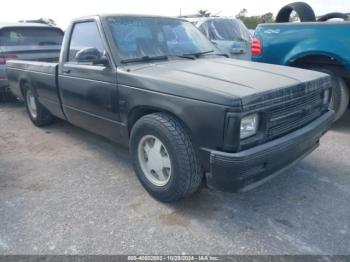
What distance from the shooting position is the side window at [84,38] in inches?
136

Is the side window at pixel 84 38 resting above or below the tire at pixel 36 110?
above

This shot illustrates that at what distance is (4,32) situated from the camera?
249 inches

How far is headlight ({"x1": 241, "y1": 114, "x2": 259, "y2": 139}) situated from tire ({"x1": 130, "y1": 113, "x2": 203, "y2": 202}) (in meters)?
0.45

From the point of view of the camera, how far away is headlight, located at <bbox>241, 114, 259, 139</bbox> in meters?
2.32

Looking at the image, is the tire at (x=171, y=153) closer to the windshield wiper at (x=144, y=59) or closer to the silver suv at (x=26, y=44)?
the windshield wiper at (x=144, y=59)

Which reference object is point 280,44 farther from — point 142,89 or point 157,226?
point 157,226

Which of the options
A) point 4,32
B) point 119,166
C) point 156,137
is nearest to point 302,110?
point 156,137

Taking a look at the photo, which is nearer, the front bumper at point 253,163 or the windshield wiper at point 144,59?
the front bumper at point 253,163

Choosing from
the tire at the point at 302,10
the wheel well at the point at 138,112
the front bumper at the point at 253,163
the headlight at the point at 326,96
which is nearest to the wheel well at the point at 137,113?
the wheel well at the point at 138,112

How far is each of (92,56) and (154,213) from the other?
5.45ft

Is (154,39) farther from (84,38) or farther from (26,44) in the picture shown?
(26,44)

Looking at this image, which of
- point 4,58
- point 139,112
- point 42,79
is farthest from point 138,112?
point 4,58

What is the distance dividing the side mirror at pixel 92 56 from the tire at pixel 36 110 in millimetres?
2269

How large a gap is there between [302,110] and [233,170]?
0.99 meters
